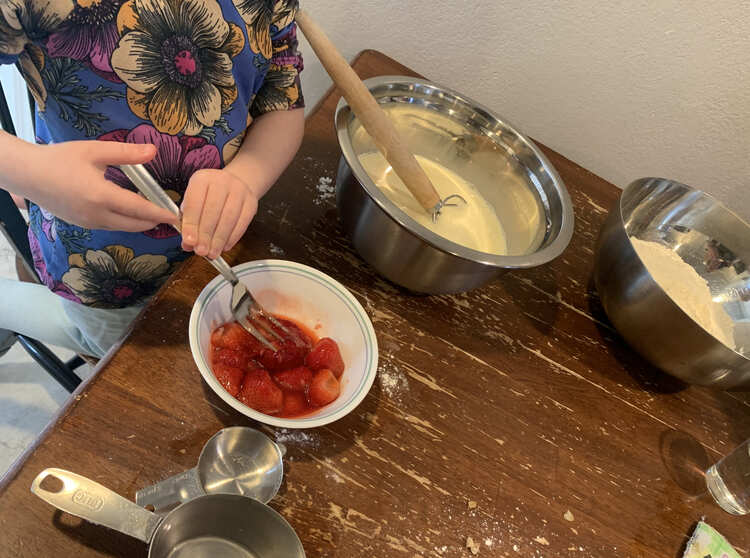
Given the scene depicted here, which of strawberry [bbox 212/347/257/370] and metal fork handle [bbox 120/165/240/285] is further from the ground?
metal fork handle [bbox 120/165/240/285]

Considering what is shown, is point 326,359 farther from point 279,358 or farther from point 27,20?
point 27,20

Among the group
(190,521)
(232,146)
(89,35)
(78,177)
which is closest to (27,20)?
(89,35)

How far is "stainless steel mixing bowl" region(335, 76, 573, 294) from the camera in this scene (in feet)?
2.12

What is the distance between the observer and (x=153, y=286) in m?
0.83

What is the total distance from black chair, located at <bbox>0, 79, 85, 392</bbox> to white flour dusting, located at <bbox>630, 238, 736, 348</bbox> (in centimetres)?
84

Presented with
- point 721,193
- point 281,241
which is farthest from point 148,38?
point 721,193

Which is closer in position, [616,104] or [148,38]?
[148,38]

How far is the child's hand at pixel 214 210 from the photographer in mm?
553

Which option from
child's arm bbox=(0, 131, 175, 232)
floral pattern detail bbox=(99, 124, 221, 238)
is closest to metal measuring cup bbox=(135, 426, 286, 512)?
child's arm bbox=(0, 131, 175, 232)

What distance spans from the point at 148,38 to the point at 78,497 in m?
0.45

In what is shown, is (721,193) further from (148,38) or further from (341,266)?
(148,38)

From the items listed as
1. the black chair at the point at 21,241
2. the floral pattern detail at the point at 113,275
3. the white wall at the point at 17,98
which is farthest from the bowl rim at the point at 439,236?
the white wall at the point at 17,98

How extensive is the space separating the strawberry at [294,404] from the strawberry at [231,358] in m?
0.05

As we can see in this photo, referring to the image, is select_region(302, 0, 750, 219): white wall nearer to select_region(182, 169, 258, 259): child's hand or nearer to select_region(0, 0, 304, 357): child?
select_region(0, 0, 304, 357): child
